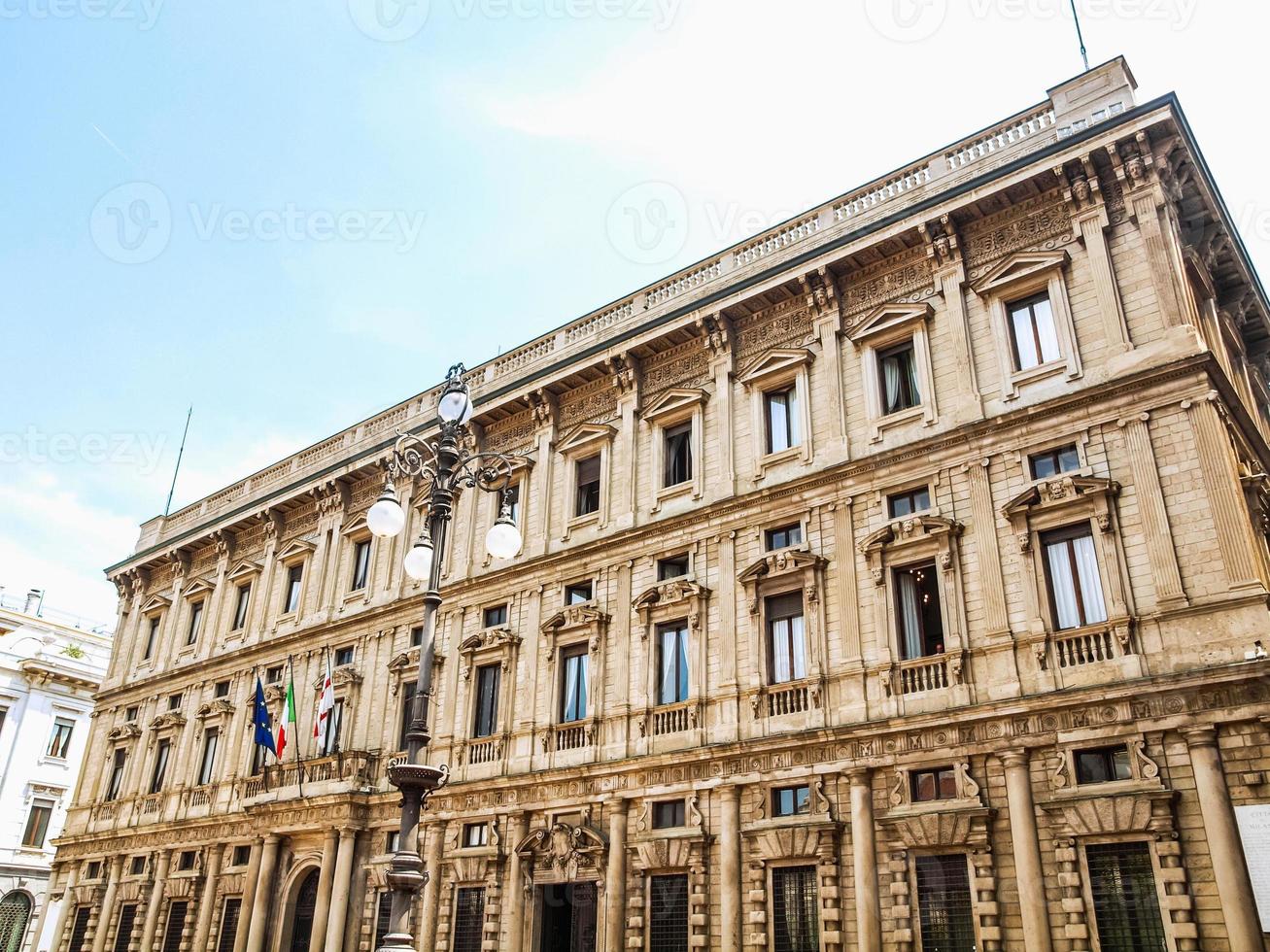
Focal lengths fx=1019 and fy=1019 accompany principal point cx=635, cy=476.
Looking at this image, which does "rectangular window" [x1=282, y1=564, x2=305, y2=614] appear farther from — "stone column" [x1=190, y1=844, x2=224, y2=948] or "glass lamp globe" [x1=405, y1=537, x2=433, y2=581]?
"glass lamp globe" [x1=405, y1=537, x2=433, y2=581]

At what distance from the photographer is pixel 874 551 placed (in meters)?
18.2

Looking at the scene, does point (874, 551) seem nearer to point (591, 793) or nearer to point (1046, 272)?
point (1046, 272)

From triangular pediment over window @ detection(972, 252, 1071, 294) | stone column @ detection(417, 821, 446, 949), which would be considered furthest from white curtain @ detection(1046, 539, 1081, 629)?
stone column @ detection(417, 821, 446, 949)

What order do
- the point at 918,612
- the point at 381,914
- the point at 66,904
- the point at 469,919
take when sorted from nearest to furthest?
1. the point at 918,612
2. the point at 469,919
3. the point at 381,914
4. the point at 66,904

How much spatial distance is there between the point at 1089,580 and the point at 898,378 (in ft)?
18.5

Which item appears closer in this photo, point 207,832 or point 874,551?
point 874,551

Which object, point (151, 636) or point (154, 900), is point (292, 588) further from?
point (154, 900)

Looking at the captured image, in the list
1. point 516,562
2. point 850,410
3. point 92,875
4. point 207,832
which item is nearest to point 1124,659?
point 850,410

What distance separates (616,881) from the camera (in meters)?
19.0

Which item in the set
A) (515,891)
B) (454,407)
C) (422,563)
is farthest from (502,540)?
(515,891)

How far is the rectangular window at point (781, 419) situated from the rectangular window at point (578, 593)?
513 cm

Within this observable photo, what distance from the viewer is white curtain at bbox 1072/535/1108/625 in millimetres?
15719

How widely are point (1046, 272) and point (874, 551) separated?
19.3 feet

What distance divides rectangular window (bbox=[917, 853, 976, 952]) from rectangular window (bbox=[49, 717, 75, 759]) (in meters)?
→ 43.5
